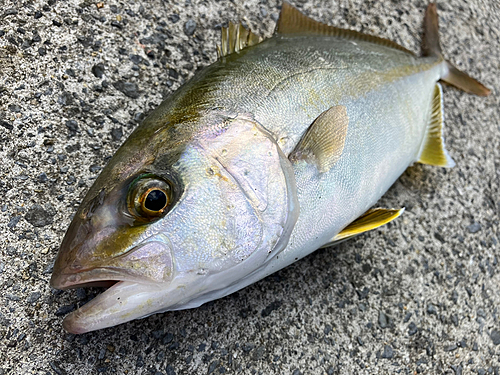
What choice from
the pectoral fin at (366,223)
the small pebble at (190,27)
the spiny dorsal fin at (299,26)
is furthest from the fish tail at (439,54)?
the small pebble at (190,27)

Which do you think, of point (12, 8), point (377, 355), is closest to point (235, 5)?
point (12, 8)

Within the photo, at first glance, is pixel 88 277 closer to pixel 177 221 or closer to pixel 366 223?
pixel 177 221

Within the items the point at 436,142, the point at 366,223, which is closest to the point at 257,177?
the point at 366,223

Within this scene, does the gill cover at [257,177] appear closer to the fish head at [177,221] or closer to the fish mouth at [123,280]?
the fish head at [177,221]

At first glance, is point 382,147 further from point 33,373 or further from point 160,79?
point 33,373

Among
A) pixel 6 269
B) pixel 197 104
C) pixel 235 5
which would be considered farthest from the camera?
pixel 235 5

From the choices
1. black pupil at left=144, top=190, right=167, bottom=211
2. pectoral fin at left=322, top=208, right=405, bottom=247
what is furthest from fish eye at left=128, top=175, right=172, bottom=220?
pectoral fin at left=322, top=208, right=405, bottom=247

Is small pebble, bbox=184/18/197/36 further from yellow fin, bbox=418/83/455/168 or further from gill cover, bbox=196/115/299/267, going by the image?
yellow fin, bbox=418/83/455/168
